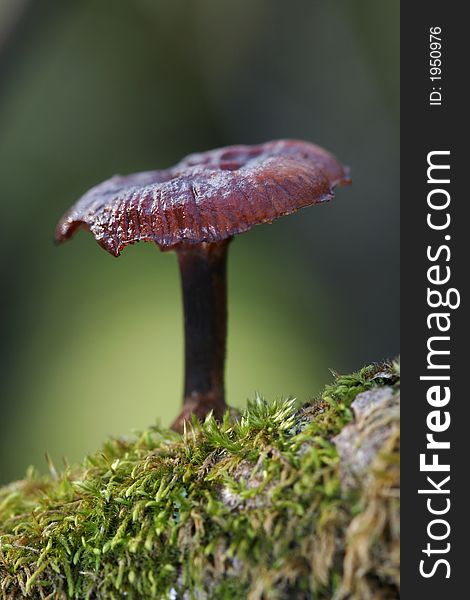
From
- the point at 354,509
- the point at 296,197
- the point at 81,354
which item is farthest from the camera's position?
the point at 81,354

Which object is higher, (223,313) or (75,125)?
(75,125)

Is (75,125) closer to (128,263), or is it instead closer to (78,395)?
(128,263)

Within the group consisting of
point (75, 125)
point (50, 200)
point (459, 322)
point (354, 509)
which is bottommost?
point (354, 509)

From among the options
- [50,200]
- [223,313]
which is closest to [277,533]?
[223,313]

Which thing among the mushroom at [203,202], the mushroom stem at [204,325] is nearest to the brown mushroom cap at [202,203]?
the mushroom at [203,202]

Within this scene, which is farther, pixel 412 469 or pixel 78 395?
pixel 78 395

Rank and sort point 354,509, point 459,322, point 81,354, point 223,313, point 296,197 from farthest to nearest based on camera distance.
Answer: point 81,354
point 223,313
point 296,197
point 459,322
point 354,509
